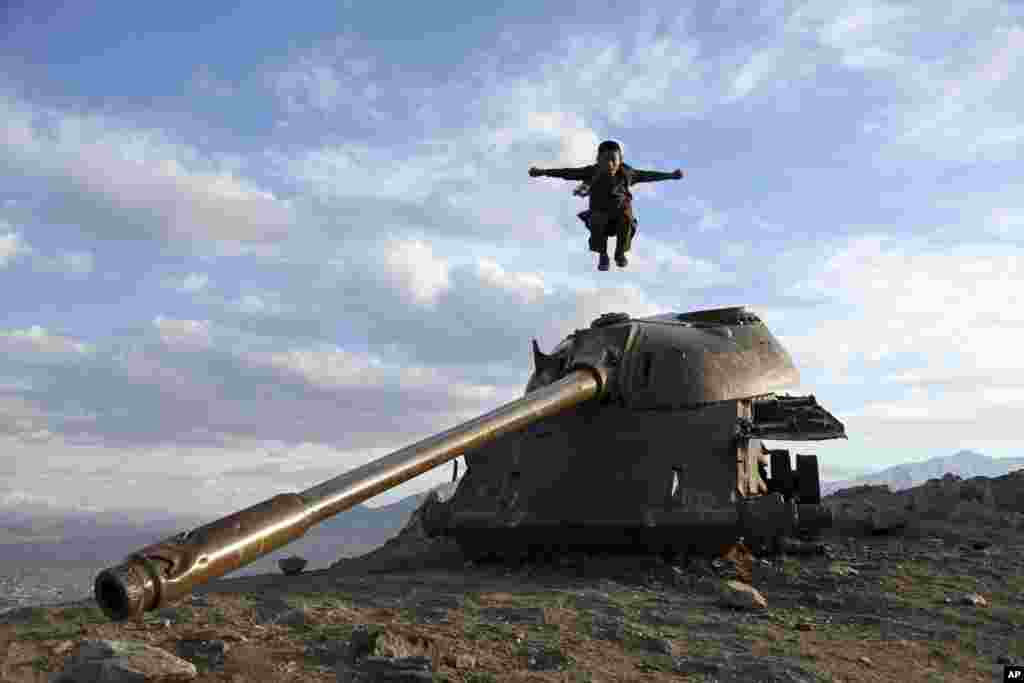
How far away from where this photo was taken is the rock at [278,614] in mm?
7145

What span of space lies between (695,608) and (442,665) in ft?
9.69

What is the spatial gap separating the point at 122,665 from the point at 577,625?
344 cm

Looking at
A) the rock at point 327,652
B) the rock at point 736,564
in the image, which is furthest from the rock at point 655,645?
the rock at point 736,564

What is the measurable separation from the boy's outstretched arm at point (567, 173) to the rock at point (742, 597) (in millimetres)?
5505

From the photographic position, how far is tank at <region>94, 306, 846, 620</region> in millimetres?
9375

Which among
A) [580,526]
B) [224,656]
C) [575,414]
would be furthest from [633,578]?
[224,656]

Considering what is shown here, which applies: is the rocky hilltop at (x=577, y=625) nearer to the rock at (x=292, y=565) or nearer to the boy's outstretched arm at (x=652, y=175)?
the rock at (x=292, y=565)

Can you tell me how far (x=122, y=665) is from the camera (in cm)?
550

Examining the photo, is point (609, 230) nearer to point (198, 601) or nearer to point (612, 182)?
point (612, 182)

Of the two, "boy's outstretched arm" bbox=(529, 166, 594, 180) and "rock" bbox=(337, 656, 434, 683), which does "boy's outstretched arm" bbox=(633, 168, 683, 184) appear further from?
"rock" bbox=(337, 656, 434, 683)

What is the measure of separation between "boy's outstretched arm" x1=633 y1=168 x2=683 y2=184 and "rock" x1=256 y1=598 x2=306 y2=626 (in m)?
6.87

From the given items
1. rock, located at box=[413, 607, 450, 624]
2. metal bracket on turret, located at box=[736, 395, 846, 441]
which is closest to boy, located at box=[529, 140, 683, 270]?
metal bracket on turret, located at box=[736, 395, 846, 441]

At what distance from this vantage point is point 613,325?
11438 millimetres

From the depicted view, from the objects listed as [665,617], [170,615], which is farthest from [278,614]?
[665,617]
